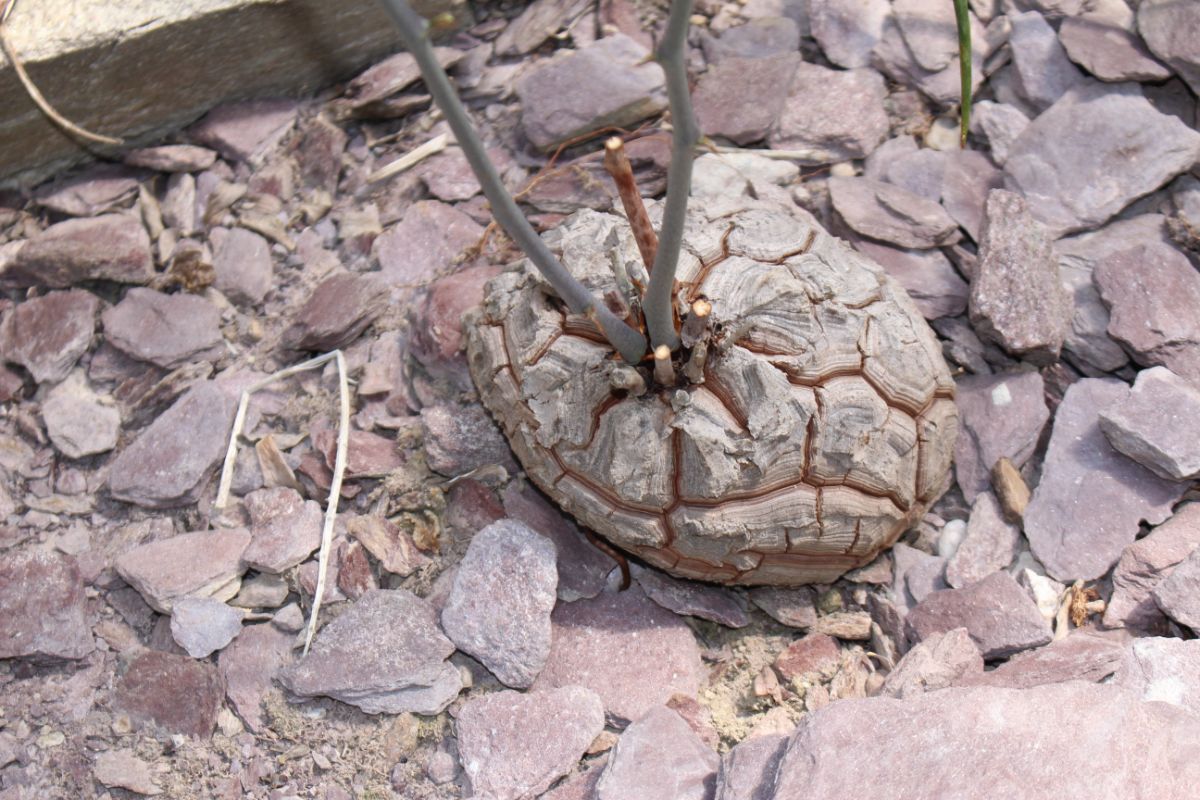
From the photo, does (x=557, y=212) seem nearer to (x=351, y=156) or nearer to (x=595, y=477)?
(x=351, y=156)

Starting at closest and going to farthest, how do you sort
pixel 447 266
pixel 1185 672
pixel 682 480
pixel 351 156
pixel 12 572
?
pixel 1185 672
pixel 682 480
pixel 12 572
pixel 447 266
pixel 351 156

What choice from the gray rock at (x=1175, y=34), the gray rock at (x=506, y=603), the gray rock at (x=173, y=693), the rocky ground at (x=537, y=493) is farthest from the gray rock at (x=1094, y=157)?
the gray rock at (x=173, y=693)

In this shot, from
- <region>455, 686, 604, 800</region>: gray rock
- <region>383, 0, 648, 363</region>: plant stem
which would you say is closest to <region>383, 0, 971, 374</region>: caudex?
<region>383, 0, 648, 363</region>: plant stem

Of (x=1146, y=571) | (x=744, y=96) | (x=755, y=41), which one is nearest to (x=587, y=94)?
(x=744, y=96)

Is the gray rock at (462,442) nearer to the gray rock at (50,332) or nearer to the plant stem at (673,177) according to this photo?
the plant stem at (673,177)

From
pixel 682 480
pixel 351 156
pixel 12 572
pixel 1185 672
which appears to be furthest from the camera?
pixel 351 156

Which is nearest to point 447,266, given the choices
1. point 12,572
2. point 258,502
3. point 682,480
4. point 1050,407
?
point 258,502

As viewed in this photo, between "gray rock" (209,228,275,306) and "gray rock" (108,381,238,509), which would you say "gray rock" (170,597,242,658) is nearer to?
"gray rock" (108,381,238,509)
